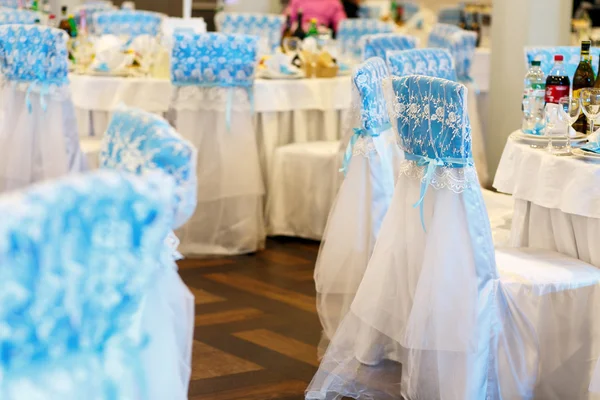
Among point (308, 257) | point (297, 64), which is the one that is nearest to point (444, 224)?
point (308, 257)

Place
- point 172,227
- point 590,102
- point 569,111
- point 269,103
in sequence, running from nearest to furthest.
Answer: point 172,227 < point 590,102 < point 569,111 < point 269,103

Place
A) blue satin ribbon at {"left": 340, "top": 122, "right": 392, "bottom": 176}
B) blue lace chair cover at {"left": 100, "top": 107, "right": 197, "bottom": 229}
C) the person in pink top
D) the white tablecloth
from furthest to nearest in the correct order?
the person in pink top < the white tablecloth < blue satin ribbon at {"left": 340, "top": 122, "right": 392, "bottom": 176} < blue lace chair cover at {"left": 100, "top": 107, "right": 197, "bottom": 229}

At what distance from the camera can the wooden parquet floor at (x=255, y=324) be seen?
3.30 meters

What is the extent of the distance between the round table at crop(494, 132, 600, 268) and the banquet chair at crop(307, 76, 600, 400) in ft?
0.28

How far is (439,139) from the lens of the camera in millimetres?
2771

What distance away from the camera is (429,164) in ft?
9.21

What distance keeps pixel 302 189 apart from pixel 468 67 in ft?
5.41

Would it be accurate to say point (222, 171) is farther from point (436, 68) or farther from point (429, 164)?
point (429, 164)

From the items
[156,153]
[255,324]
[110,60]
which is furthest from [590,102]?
[110,60]

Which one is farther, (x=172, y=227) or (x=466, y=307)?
(x=466, y=307)

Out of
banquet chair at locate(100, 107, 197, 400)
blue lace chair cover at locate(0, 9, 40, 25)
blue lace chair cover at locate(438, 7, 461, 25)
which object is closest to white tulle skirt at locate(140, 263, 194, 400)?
banquet chair at locate(100, 107, 197, 400)

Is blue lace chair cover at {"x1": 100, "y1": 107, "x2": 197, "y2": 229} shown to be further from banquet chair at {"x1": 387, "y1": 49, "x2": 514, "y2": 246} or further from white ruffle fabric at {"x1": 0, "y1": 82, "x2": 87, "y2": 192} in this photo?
white ruffle fabric at {"x1": 0, "y1": 82, "x2": 87, "y2": 192}

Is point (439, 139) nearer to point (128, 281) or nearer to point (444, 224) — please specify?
point (444, 224)

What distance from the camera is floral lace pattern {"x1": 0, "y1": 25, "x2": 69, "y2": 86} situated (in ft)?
14.8
